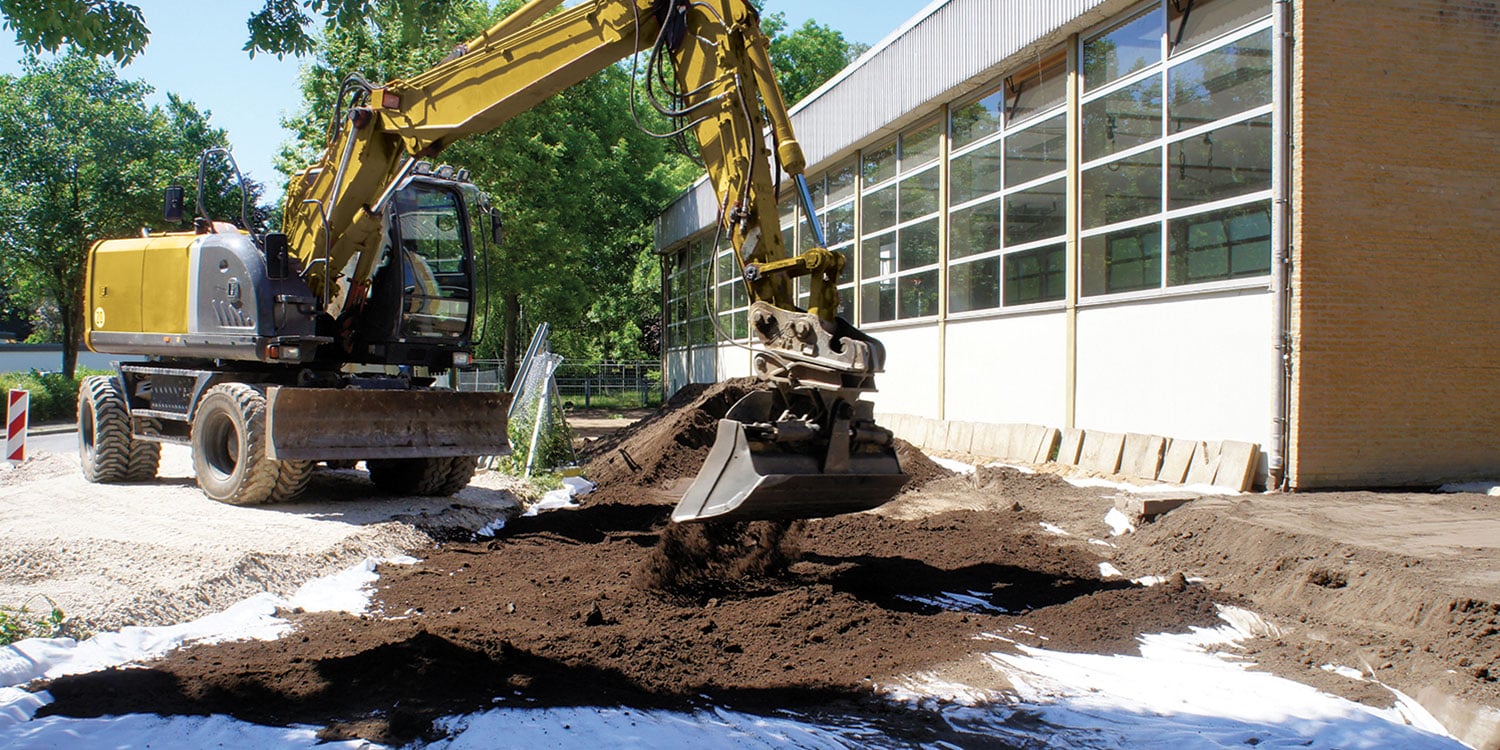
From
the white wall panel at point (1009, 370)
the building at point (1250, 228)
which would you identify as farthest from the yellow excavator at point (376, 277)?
the white wall panel at point (1009, 370)

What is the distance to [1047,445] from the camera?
39.5ft

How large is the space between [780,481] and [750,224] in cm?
174

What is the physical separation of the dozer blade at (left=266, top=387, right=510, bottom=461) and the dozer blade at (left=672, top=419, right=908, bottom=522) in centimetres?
463

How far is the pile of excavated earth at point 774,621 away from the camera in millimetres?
4344

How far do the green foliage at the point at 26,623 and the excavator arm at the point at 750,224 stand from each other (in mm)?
3284

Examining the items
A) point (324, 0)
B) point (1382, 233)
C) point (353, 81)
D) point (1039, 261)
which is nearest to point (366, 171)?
point (353, 81)

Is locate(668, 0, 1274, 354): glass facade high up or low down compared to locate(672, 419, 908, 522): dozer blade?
up

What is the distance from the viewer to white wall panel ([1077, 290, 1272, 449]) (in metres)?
9.33

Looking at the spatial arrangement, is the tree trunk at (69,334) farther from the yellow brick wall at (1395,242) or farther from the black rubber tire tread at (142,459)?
the yellow brick wall at (1395,242)

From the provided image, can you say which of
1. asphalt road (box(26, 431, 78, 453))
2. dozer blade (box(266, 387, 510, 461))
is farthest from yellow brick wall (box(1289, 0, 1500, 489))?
asphalt road (box(26, 431, 78, 453))

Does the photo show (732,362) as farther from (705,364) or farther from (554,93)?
(554,93)

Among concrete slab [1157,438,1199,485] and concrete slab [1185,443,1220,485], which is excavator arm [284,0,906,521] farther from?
concrete slab [1157,438,1199,485]

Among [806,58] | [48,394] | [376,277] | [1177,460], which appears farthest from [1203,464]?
[806,58]

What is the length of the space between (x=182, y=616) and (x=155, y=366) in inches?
277
